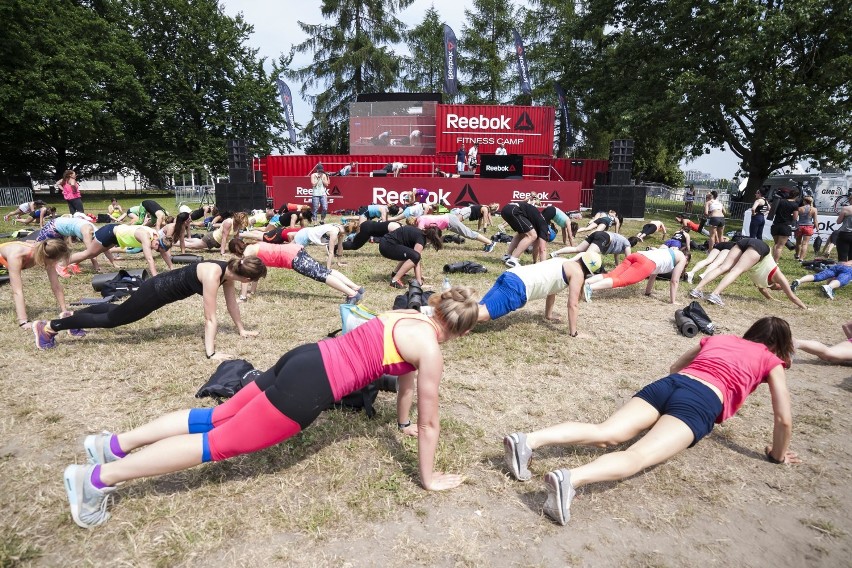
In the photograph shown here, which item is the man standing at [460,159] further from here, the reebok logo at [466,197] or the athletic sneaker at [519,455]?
the athletic sneaker at [519,455]

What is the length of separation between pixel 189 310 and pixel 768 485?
267 inches

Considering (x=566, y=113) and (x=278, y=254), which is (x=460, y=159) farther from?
(x=278, y=254)

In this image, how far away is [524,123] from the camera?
24.8m

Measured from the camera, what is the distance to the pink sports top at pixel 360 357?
8.98 ft

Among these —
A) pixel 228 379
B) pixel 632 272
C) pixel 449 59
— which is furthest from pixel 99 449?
pixel 449 59

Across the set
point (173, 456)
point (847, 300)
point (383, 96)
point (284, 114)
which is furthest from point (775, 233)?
point (284, 114)

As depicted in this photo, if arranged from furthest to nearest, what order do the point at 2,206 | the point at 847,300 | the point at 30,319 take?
the point at 2,206 < the point at 847,300 < the point at 30,319

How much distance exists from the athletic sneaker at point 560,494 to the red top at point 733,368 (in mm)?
1247

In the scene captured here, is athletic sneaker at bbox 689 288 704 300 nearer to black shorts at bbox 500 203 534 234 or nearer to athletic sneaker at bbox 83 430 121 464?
black shorts at bbox 500 203 534 234

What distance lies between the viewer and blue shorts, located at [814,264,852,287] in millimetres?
8742

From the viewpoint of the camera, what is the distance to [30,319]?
6223 millimetres

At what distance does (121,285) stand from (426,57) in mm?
36783

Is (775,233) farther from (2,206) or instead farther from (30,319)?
(2,206)

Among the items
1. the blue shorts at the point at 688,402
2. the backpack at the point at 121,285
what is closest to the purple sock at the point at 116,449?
the blue shorts at the point at 688,402
